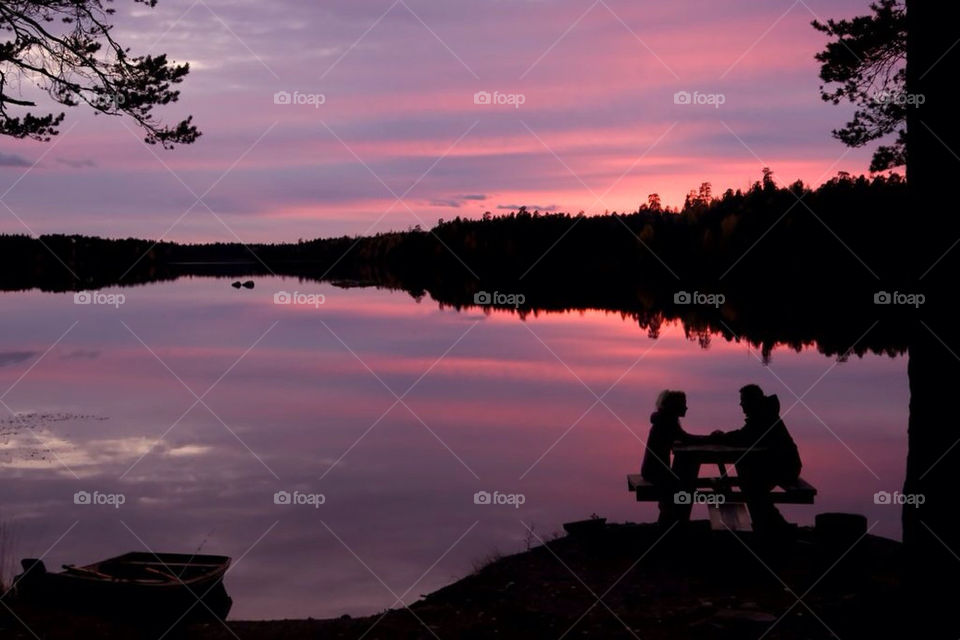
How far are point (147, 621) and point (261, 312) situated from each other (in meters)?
53.0

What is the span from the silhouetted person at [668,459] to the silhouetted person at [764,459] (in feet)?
1.98

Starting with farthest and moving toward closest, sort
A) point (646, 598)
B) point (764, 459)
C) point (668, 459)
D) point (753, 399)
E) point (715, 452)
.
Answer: point (668, 459)
point (753, 399)
point (764, 459)
point (715, 452)
point (646, 598)

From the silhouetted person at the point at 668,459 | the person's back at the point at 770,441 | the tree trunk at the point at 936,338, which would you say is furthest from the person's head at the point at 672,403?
the tree trunk at the point at 936,338

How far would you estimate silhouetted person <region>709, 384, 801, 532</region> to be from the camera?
11328mm

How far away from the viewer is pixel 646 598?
32.2ft

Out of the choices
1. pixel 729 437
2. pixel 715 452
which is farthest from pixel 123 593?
pixel 729 437

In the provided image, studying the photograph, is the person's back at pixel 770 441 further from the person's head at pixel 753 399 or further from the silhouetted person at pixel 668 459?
the silhouetted person at pixel 668 459

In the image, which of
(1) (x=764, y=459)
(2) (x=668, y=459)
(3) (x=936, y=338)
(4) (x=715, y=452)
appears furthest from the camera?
(2) (x=668, y=459)

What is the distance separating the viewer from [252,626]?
959 cm

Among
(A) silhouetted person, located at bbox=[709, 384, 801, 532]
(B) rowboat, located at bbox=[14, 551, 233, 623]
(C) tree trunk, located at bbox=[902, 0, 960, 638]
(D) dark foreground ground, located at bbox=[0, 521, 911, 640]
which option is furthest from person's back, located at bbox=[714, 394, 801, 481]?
(B) rowboat, located at bbox=[14, 551, 233, 623]

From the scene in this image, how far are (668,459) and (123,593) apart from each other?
6.41 metres

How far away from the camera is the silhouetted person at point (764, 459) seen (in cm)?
1133

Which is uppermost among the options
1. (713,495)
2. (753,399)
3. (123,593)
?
(753,399)

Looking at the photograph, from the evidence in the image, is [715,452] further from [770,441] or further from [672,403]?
[672,403]
